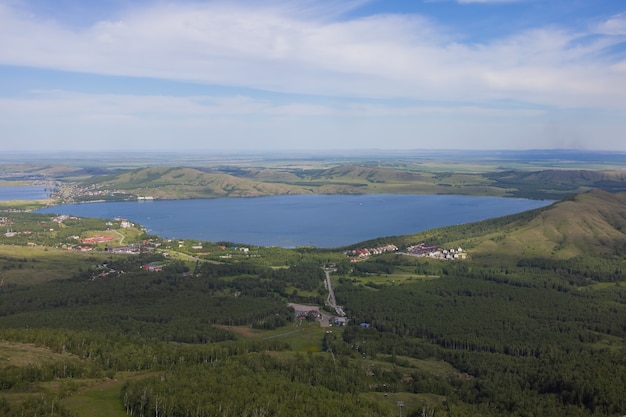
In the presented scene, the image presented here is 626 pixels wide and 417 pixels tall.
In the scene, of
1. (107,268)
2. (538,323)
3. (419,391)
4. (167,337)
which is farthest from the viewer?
(107,268)

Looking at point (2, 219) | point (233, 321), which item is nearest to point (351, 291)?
point (233, 321)

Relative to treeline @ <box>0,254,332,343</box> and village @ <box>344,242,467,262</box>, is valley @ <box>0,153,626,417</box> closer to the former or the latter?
treeline @ <box>0,254,332,343</box>

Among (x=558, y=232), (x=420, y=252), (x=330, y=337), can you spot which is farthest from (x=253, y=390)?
(x=558, y=232)

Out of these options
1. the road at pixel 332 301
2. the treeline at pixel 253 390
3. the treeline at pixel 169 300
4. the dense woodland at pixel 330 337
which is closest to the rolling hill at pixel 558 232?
the dense woodland at pixel 330 337

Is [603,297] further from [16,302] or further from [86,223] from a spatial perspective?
[86,223]

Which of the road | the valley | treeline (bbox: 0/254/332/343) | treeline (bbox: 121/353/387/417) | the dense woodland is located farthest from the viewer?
the road

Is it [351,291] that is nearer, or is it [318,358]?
[318,358]

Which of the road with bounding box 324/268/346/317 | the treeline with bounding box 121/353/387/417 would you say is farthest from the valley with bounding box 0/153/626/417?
the road with bounding box 324/268/346/317

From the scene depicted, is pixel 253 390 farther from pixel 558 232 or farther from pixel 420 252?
pixel 558 232

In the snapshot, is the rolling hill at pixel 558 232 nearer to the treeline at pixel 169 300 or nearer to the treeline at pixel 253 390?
the treeline at pixel 169 300
